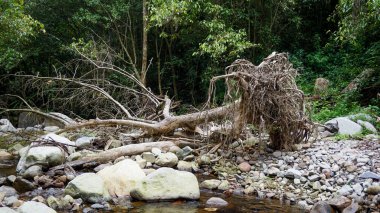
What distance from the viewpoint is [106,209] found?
465 cm

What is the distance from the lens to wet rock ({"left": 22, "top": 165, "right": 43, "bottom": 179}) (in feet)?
19.4

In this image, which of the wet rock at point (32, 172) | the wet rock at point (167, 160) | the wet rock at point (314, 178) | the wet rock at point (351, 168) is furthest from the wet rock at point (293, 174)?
the wet rock at point (32, 172)

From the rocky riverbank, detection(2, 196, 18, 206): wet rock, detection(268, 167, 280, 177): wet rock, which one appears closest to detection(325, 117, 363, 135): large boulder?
the rocky riverbank

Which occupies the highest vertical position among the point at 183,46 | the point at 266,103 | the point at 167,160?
the point at 183,46

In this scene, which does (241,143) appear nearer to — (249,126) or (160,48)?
(249,126)

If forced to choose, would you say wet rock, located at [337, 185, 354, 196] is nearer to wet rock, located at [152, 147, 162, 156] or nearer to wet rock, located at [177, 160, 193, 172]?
wet rock, located at [177, 160, 193, 172]

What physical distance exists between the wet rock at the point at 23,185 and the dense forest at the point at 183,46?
336 centimetres

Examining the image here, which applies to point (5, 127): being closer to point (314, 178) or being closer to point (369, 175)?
point (314, 178)

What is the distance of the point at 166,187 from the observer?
5023mm

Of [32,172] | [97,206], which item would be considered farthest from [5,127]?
[97,206]

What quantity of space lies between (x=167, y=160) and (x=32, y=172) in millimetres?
2182

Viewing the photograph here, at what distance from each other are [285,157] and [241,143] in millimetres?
823

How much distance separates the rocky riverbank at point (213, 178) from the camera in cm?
475

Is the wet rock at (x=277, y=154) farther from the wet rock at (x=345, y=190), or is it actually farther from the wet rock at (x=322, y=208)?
the wet rock at (x=322, y=208)
